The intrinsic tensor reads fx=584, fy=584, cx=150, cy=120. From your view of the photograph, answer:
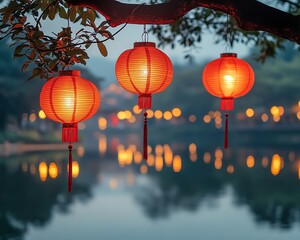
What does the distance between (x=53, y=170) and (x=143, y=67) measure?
598 inches

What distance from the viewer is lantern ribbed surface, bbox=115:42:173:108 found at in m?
3.03

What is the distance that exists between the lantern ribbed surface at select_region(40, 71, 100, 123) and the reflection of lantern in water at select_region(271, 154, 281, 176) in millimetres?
14957

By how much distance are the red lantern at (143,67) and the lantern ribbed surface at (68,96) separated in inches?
8.4

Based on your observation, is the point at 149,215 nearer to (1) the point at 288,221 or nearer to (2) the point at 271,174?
(1) the point at 288,221

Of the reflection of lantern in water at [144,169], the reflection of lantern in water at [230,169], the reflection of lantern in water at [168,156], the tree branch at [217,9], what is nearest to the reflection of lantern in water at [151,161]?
the reflection of lantern in water at [144,169]

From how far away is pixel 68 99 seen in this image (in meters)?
2.87

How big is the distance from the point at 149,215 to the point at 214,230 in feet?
6.94

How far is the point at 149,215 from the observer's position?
1178cm

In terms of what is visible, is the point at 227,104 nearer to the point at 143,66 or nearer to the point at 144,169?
the point at 143,66

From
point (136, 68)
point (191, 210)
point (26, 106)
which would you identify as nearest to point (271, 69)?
point (26, 106)

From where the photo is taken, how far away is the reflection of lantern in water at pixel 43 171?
1644 cm

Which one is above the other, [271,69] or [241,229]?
[271,69]

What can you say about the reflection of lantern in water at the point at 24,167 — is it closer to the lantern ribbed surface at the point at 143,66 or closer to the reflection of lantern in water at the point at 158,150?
the reflection of lantern in water at the point at 158,150

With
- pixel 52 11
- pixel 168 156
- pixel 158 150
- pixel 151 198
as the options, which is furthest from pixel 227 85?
pixel 158 150
